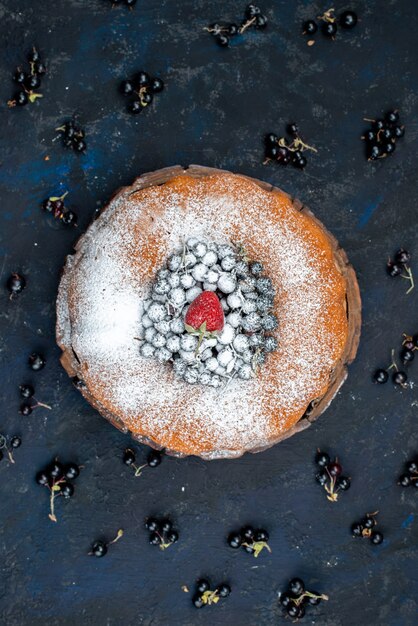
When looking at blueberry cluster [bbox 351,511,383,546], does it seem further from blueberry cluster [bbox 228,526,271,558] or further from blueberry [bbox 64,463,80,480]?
blueberry [bbox 64,463,80,480]

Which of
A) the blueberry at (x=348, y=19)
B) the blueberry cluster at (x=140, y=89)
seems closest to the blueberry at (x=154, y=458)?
the blueberry cluster at (x=140, y=89)

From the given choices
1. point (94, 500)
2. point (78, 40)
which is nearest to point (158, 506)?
point (94, 500)

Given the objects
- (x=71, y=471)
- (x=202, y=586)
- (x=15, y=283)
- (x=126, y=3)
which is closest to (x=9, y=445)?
(x=71, y=471)

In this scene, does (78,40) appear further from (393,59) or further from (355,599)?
(355,599)

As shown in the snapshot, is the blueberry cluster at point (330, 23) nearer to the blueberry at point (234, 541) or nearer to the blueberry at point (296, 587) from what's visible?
the blueberry at point (234, 541)

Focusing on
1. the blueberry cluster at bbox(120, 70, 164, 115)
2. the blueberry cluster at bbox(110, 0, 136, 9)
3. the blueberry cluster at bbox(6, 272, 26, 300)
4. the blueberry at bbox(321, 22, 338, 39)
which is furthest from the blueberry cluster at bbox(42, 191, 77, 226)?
the blueberry at bbox(321, 22, 338, 39)
